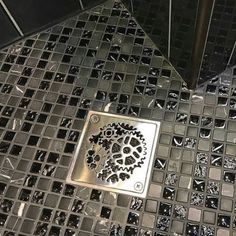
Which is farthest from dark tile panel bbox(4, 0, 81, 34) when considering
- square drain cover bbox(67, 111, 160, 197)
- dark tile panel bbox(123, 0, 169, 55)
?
square drain cover bbox(67, 111, 160, 197)

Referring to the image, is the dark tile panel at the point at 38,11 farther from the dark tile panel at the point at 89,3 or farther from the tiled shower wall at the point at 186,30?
the tiled shower wall at the point at 186,30

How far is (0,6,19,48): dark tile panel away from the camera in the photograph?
2.98 feet

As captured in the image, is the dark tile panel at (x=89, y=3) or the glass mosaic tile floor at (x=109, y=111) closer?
the glass mosaic tile floor at (x=109, y=111)

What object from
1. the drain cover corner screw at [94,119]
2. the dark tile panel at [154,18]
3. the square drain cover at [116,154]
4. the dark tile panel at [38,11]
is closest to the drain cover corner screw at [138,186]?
the square drain cover at [116,154]

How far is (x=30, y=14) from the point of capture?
37.1 inches

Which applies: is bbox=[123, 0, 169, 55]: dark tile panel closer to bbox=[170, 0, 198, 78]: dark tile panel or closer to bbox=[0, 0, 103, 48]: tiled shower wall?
bbox=[170, 0, 198, 78]: dark tile panel

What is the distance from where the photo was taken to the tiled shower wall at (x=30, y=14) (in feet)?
2.95

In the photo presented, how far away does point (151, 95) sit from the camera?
0.91 meters

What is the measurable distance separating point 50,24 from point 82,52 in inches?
5.0

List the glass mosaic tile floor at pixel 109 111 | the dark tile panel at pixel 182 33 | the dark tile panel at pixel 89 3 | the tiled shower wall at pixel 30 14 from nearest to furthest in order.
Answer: the dark tile panel at pixel 182 33
the glass mosaic tile floor at pixel 109 111
the tiled shower wall at pixel 30 14
the dark tile panel at pixel 89 3

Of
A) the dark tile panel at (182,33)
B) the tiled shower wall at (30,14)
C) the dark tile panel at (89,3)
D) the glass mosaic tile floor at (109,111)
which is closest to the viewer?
the dark tile panel at (182,33)

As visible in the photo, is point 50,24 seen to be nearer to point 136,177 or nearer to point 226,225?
point 136,177

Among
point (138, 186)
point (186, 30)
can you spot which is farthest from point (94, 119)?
point (186, 30)

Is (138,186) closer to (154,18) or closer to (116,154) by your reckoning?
(116,154)
